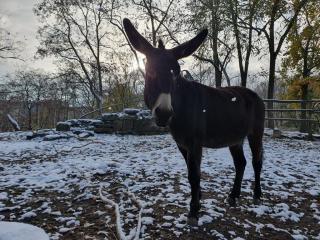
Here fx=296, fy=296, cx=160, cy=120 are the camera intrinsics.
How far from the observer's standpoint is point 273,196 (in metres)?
4.66

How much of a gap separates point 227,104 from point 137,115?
1083 centimetres

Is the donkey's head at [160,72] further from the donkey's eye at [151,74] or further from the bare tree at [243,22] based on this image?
the bare tree at [243,22]

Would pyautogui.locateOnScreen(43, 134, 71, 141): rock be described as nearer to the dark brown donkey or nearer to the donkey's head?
the dark brown donkey

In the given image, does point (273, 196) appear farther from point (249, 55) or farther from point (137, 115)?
point (249, 55)

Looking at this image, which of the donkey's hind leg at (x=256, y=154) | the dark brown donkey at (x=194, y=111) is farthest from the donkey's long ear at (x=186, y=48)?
the donkey's hind leg at (x=256, y=154)

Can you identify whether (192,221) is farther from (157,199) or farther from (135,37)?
(135,37)

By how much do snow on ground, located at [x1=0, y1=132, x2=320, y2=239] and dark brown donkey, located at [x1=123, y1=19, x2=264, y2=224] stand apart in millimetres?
321

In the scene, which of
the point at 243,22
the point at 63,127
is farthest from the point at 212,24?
the point at 63,127

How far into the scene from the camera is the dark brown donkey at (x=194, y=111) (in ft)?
9.80

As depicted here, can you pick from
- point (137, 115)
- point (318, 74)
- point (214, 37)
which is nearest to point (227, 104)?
point (137, 115)

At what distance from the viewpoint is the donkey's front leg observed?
342cm

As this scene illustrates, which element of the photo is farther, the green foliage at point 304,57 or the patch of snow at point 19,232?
the green foliage at point 304,57

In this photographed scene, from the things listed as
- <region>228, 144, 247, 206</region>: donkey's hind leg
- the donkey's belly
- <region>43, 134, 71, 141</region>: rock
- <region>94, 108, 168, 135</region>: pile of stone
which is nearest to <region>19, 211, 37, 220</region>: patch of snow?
the donkey's belly

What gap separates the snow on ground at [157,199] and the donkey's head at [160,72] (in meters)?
1.43
